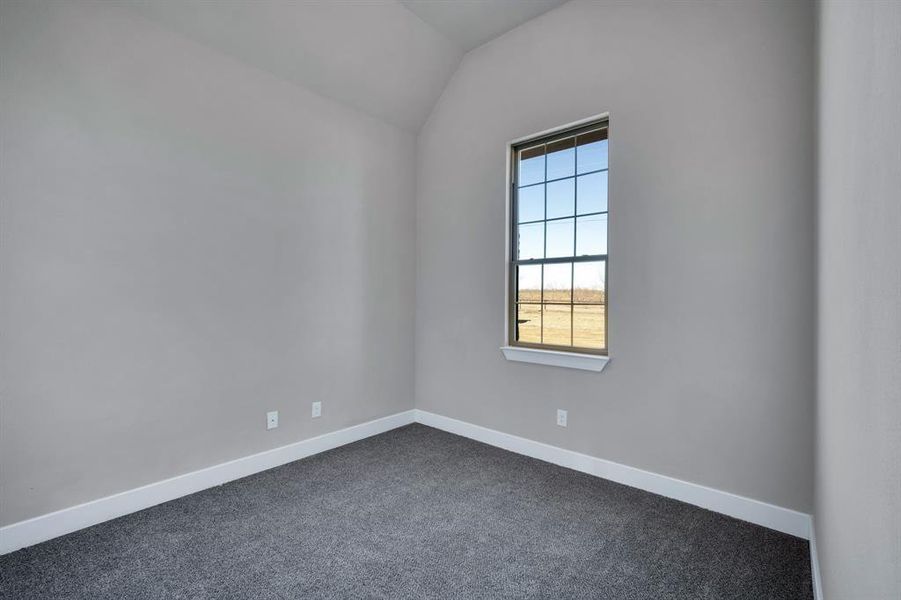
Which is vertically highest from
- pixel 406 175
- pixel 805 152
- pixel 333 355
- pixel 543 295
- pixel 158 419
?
pixel 406 175

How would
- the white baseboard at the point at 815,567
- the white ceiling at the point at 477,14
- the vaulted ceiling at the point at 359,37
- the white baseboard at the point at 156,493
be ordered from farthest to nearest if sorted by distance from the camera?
the white ceiling at the point at 477,14, the vaulted ceiling at the point at 359,37, the white baseboard at the point at 156,493, the white baseboard at the point at 815,567

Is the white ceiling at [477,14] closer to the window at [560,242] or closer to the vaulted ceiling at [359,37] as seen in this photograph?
the vaulted ceiling at [359,37]

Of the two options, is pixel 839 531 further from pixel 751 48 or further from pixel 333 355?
pixel 333 355

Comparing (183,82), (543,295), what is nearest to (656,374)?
(543,295)

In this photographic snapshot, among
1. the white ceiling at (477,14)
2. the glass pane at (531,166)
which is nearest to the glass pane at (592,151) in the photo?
the glass pane at (531,166)

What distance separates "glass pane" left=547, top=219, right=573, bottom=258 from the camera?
3158 millimetres

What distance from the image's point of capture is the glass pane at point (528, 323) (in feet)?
11.0

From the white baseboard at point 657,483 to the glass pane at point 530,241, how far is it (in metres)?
1.45

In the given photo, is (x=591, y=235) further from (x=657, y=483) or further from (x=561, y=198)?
(x=657, y=483)

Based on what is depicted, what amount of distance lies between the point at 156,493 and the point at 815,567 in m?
3.35

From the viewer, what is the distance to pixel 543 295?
331 cm

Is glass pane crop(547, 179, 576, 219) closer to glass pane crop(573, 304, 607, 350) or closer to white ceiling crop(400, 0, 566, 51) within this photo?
glass pane crop(573, 304, 607, 350)

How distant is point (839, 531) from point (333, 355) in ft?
10.1

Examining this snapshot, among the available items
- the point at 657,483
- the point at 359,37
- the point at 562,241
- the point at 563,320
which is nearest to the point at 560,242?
the point at 562,241
